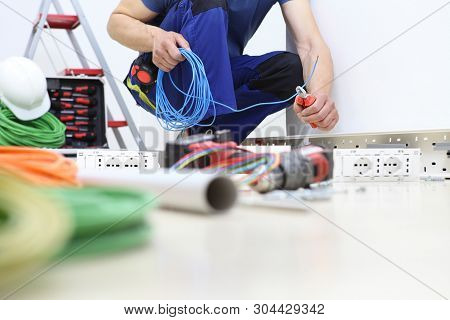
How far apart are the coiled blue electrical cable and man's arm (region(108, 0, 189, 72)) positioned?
4cm

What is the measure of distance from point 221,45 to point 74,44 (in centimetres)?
97

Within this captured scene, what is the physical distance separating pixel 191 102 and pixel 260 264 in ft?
3.18

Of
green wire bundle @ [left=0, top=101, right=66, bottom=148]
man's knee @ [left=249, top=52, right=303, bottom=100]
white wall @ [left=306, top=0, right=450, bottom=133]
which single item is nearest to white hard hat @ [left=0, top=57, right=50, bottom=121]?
green wire bundle @ [left=0, top=101, right=66, bottom=148]

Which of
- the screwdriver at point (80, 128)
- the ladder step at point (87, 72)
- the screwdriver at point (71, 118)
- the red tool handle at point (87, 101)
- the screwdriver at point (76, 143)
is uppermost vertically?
the ladder step at point (87, 72)

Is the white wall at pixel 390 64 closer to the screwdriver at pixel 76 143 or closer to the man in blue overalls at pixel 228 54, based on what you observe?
the man in blue overalls at pixel 228 54

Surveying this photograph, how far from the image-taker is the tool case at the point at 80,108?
5.41ft

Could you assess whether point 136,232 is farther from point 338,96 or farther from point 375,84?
point 338,96

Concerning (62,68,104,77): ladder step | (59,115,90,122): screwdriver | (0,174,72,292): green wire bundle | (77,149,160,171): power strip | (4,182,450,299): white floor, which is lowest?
(4,182,450,299): white floor

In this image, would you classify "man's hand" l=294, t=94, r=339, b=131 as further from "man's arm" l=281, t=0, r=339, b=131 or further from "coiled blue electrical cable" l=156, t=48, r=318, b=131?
"coiled blue electrical cable" l=156, t=48, r=318, b=131

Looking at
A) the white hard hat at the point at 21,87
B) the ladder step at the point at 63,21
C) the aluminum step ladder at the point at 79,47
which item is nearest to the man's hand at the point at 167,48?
the white hard hat at the point at 21,87

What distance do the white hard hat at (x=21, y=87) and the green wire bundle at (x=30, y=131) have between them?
0.03 metres

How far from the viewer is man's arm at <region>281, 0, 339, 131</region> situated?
1.11 metres

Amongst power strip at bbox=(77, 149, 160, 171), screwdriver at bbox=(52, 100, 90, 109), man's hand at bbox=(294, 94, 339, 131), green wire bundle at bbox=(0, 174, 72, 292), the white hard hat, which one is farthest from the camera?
screwdriver at bbox=(52, 100, 90, 109)

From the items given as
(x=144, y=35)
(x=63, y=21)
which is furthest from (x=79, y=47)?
(x=144, y=35)
